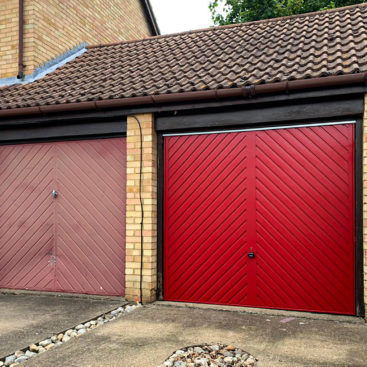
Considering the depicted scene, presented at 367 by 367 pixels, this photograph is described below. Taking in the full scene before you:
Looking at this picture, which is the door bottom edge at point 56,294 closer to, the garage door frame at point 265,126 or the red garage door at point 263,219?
the garage door frame at point 265,126

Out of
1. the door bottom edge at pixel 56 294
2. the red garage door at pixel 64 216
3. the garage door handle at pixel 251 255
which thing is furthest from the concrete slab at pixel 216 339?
the red garage door at pixel 64 216

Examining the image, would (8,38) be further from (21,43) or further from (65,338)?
(65,338)

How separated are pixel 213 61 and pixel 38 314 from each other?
5.06 meters

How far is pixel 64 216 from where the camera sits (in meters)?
6.82

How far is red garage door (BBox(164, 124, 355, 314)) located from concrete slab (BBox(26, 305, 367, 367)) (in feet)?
1.71

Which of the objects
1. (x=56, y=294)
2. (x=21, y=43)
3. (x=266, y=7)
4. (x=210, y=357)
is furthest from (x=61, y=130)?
(x=266, y=7)

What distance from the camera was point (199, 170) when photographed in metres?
6.14

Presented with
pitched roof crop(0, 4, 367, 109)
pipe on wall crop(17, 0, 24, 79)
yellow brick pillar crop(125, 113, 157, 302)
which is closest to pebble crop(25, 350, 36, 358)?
yellow brick pillar crop(125, 113, 157, 302)

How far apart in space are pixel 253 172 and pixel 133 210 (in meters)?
1.93

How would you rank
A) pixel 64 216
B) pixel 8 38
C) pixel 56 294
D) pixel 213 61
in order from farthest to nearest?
pixel 8 38 < pixel 213 61 < pixel 64 216 < pixel 56 294

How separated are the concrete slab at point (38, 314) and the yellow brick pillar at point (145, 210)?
1.55ft

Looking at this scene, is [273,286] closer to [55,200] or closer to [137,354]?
[137,354]

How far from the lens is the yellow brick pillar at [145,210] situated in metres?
6.04

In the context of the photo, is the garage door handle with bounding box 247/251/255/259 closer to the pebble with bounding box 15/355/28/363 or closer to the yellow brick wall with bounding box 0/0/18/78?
the pebble with bounding box 15/355/28/363
